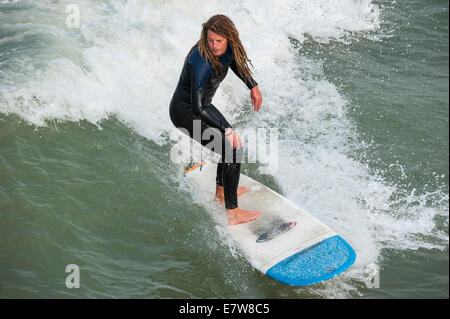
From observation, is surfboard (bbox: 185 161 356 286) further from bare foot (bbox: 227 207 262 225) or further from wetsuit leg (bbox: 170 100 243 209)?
wetsuit leg (bbox: 170 100 243 209)

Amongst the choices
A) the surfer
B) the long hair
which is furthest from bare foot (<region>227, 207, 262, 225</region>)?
the long hair

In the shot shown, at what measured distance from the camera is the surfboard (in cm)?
378

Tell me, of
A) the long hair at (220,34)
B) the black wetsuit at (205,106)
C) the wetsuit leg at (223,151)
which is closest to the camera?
the long hair at (220,34)

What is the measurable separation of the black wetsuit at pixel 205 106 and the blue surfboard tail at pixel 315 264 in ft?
2.67

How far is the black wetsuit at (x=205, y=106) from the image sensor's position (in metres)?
3.79

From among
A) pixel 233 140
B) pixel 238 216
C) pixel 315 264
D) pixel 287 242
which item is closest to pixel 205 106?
pixel 233 140

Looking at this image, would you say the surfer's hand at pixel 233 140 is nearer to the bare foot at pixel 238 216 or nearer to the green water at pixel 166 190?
the bare foot at pixel 238 216

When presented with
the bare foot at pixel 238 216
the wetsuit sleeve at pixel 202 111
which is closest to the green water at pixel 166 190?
the bare foot at pixel 238 216

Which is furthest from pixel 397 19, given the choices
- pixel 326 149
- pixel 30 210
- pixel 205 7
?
pixel 30 210

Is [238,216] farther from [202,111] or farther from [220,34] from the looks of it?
[220,34]

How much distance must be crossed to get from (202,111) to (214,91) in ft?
0.97

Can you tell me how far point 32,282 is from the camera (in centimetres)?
368
